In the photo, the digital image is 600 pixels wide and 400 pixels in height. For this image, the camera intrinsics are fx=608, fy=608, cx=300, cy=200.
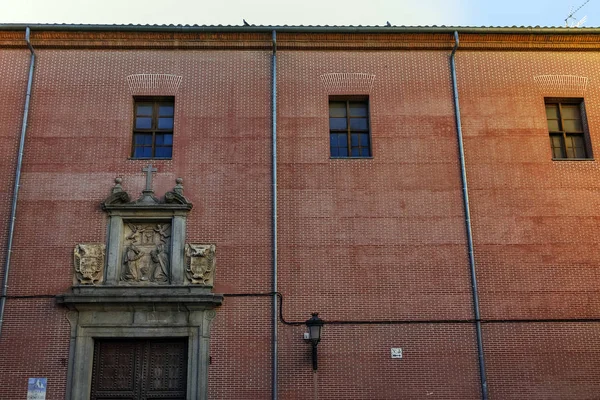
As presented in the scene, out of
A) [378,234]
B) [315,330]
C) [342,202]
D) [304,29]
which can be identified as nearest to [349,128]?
[342,202]

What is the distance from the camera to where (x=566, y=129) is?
1571 centimetres

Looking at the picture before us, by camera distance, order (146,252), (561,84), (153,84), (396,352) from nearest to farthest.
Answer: (396,352) → (146,252) → (153,84) → (561,84)

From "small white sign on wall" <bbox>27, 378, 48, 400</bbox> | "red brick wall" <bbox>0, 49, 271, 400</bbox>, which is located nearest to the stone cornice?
"red brick wall" <bbox>0, 49, 271, 400</bbox>

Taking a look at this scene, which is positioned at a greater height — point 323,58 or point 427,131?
point 323,58

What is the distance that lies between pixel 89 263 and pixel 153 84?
→ 4.82 metres

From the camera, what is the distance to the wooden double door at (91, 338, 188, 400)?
13.3 metres

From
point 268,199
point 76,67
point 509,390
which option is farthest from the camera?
point 76,67

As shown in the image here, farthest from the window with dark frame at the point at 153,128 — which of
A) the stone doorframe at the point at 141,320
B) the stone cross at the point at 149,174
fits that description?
the stone doorframe at the point at 141,320

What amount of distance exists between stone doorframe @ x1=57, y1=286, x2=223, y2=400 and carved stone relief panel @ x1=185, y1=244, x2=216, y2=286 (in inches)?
12.7

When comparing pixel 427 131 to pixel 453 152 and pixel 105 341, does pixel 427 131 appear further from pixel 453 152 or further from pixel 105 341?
pixel 105 341

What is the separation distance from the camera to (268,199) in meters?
14.6

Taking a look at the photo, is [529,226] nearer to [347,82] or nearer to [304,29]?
[347,82]

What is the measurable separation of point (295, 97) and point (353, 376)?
22.8 feet

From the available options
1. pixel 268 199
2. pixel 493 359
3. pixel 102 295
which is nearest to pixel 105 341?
pixel 102 295
